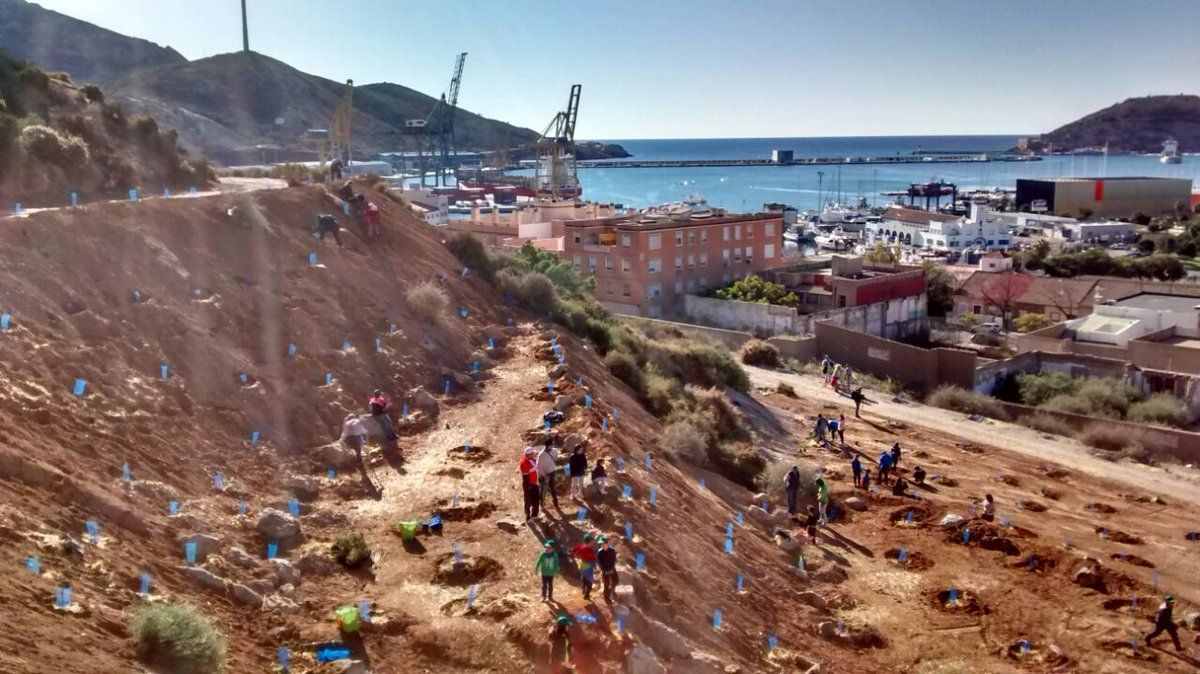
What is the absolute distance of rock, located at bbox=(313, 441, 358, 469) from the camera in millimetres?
14938

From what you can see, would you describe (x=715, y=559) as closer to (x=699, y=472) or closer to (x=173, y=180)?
(x=699, y=472)

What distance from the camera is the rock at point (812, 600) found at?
592 inches

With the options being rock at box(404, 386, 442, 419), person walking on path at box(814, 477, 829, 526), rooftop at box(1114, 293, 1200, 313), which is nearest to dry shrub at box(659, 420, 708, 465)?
person walking on path at box(814, 477, 829, 526)

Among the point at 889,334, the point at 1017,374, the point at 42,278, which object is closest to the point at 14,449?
the point at 42,278

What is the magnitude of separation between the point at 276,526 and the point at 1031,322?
41.7 meters

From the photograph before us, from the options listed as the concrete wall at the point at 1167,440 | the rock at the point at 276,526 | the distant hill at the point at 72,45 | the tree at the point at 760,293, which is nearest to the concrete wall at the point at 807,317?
the tree at the point at 760,293

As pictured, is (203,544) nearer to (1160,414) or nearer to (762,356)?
(1160,414)

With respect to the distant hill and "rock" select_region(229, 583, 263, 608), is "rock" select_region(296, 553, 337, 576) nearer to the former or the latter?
"rock" select_region(229, 583, 263, 608)

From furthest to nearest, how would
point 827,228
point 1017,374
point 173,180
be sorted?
1. point 827,228
2. point 1017,374
3. point 173,180

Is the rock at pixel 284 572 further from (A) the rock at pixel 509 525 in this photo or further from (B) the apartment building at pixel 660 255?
(B) the apartment building at pixel 660 255

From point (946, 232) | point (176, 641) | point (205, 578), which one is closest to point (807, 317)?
point (205, 578)

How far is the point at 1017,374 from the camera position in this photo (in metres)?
35.4

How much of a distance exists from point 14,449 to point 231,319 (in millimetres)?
7474

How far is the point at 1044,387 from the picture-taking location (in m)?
33.4
